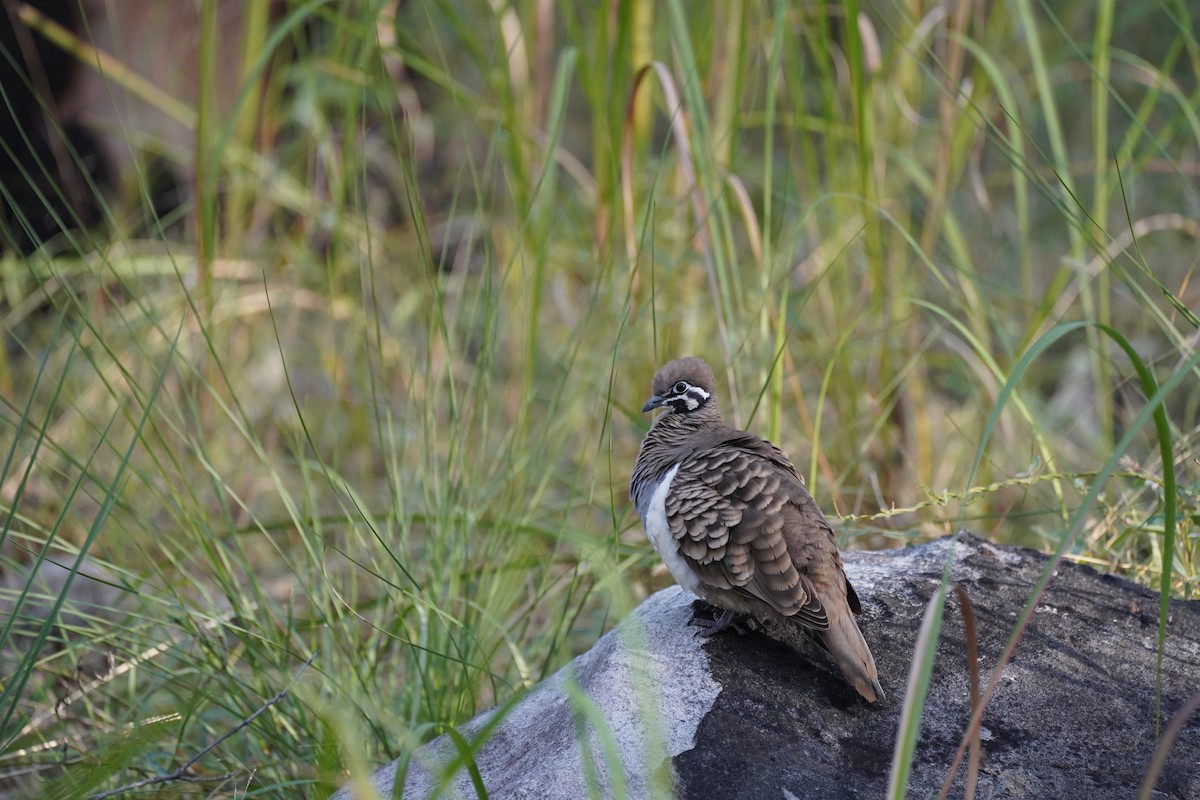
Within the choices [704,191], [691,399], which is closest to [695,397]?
[691,399]

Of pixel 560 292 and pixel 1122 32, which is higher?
pixel 1122 32

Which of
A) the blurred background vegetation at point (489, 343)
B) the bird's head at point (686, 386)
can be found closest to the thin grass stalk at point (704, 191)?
the blurred background vegetation at point (489, 343)

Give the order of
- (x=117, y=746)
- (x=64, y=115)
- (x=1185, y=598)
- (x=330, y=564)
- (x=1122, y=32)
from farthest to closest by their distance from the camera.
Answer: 1. (x=1122, y=32)
2. (x=64, y=115)
3. (x=330, y=564)
4. (x=1185, y=598)
5. (x=117, y=746)

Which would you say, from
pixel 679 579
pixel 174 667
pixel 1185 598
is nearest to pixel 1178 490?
pixel 1185 598

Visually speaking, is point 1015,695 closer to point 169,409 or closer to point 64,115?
point 169,409

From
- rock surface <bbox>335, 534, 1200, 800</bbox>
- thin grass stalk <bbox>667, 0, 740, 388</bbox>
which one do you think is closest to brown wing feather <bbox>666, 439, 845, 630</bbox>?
rock surface <bbox>335, 534, 1200, 800</bbox>

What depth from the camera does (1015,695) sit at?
2.17 metres

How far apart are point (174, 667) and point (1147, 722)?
2.43m

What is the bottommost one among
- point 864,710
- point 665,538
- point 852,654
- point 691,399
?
point 864,710

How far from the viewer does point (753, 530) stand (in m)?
2.26

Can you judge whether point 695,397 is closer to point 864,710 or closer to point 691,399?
point 691,399

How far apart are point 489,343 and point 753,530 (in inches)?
48.6

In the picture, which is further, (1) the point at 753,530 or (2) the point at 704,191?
(2) the point at 704,191

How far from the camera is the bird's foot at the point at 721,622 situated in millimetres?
2297
